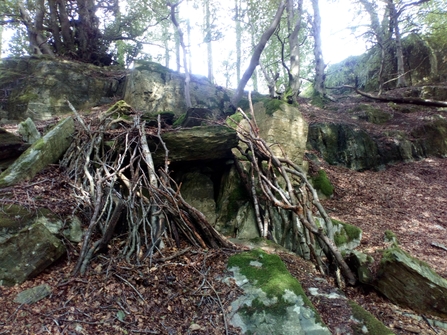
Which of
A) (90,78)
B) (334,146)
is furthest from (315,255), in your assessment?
(90,78)

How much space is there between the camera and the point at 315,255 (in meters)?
4.33

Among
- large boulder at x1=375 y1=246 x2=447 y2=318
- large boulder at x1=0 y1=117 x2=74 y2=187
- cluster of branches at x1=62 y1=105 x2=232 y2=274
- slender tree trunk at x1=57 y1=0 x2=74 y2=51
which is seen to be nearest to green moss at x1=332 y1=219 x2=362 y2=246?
large boulder at x1=375 y1=246 x2=447 y2=318

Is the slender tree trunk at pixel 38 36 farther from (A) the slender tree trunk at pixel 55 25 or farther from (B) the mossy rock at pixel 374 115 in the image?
(B) the mossy rock at pixel 374 115

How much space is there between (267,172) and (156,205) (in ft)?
7.93

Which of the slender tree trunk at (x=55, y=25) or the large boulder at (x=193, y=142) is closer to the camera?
the large boulder at (x=193, y=142)

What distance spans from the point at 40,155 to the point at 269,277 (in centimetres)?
436

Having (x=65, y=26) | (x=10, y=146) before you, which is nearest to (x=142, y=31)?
(x=65, y=26)

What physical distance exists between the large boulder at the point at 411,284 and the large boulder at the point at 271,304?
149 cm

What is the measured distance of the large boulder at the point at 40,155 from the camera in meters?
4.51

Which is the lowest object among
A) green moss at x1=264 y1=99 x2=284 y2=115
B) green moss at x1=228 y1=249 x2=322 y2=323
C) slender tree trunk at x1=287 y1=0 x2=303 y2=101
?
green moss at x1=228 y1=249 x2=322 y2=323

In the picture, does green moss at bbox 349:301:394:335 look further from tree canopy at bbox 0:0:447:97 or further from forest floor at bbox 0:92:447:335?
tree canopy at bbox 0:0:447:97

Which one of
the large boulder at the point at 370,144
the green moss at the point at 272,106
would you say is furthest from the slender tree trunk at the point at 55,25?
the large boulder at the point at 370,144

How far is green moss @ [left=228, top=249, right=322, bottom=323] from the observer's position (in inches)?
115

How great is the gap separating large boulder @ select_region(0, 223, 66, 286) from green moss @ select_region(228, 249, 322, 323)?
212 centimetres
